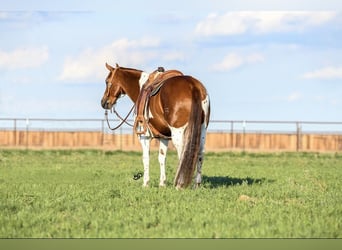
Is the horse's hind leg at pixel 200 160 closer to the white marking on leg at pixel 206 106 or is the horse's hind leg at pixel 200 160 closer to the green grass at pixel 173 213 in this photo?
the white marking on leg at pixel 206 106

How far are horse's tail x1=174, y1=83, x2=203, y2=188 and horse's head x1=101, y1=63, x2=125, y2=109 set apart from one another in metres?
2.85

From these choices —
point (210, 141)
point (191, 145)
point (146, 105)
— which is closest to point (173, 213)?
point (191, 145)

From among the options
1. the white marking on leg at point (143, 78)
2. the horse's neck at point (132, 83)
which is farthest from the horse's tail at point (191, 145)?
the horse's neck at point (132, 83)

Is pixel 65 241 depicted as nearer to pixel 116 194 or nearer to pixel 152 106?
pixel 116 194

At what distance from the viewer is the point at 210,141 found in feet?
137

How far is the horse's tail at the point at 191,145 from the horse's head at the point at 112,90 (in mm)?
2847

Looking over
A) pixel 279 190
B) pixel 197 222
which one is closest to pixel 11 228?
pixel 197 222

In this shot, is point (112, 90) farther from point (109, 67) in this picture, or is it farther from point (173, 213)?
point (173, 213)

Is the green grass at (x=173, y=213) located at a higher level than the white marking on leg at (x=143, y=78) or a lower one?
lower

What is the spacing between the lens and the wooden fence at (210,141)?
41312mm

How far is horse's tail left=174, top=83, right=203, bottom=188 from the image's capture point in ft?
40.8

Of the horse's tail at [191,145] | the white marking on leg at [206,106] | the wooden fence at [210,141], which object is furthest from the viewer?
the wooden fence at [210,141]

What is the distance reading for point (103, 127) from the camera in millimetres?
42250

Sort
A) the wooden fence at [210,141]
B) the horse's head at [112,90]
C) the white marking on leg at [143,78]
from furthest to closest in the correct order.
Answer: the wooden fence at [210,141]
the horse's head at [112,90]
the white marking on leg at [143,78]
